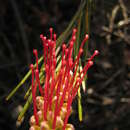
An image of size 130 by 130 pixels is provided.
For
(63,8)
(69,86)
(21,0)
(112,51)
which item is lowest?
(112,51)

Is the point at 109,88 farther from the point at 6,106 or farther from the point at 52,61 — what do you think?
the point at 52,61

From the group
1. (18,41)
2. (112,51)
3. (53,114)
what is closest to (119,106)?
(112,51)

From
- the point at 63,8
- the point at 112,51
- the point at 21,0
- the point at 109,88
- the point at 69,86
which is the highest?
the point at 21,0

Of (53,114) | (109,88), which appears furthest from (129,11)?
(53,114)

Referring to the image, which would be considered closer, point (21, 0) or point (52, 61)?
point (52, 61)

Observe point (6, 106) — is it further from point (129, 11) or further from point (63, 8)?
point (129, 11)

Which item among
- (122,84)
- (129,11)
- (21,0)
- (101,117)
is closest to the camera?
(129,11)

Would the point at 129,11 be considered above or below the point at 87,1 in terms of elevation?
below

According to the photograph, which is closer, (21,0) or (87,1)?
(87,1)

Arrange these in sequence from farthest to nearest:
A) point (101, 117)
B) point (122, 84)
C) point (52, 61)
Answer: point (101, 117) → point (122, 84) → point (52, 61)
